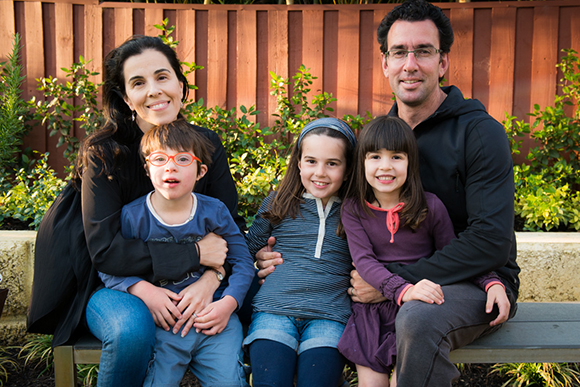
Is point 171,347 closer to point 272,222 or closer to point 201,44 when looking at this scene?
point 272,222

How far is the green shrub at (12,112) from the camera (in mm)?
4594

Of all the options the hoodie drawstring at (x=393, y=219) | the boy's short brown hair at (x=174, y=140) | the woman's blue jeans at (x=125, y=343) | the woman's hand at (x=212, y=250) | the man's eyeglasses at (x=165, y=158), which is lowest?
the woman's blue jeans at (x=125, y=343)

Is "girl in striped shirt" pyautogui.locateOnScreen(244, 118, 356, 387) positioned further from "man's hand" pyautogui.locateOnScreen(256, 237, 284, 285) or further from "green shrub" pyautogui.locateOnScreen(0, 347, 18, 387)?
"green shrub" pyautogui.locateOnScreen(0, 347, 18, 387)

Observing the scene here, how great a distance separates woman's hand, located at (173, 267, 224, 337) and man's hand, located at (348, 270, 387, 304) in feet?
2.20

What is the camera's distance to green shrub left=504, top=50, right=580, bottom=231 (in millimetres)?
3977

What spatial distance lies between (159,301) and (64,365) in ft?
1.80

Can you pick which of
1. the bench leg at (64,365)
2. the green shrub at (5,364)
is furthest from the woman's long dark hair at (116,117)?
the green shrub at (5,364)

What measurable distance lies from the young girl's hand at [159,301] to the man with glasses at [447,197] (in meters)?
0.86

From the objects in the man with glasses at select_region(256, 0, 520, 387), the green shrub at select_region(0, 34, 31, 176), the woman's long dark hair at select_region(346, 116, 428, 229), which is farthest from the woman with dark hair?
the green shrub at select_region(0, 34, 31, 176)

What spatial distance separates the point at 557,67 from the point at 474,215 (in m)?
3.66

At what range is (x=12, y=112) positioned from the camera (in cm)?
461

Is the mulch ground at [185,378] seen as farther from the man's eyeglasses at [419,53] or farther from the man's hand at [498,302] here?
the man's eyeglasses at [419,53]

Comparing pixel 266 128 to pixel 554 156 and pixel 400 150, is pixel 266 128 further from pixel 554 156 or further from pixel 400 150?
pixel 554 156

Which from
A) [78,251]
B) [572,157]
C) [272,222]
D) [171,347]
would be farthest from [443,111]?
[572,157]
